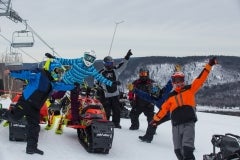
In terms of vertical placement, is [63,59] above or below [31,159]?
above

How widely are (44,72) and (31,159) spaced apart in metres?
1.44

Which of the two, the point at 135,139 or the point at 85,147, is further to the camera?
the point at 135,139

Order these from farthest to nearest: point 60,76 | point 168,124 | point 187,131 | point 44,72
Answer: point 168,124, point 60,76, point 44,72, point 187,131

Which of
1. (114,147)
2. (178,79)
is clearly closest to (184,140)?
(178,79)

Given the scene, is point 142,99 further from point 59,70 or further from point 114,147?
point 59,70

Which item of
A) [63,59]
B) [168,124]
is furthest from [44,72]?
[168,124]

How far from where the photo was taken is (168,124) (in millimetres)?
12172

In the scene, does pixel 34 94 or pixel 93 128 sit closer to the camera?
pixel 34 94

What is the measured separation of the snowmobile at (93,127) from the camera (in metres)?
7.63

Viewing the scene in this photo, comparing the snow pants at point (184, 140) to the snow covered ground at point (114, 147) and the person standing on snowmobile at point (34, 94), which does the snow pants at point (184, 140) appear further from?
the person standing on snowmobile at point (34, 94)

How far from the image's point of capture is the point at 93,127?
302 inches

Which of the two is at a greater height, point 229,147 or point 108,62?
point 108,62

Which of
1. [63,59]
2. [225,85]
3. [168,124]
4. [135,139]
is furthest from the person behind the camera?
[225,85]

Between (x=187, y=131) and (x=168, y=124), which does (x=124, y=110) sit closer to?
(x=168, y=124)
